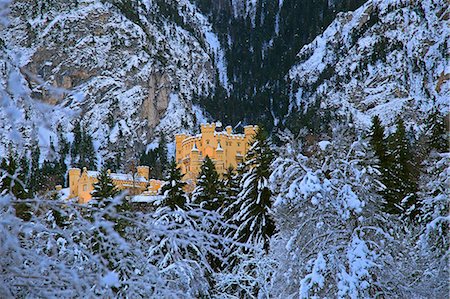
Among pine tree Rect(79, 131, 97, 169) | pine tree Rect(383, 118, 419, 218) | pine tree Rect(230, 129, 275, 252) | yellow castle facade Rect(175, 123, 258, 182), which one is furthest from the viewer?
pine tree Rect(79, 131, 97, 169)

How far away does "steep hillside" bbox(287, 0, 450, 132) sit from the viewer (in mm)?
115375

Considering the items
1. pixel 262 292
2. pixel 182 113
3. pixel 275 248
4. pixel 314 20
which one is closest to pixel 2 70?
pixel 275 248

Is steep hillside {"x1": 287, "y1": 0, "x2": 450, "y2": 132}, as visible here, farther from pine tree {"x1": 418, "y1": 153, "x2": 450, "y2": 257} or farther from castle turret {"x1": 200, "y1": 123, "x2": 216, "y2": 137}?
pine tree {"x1": 418, "y1": 153, "x2": 450, "y2": 257}

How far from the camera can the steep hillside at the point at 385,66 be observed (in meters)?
115

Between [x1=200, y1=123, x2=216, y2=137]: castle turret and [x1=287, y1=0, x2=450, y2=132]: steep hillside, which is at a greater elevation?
[x1=287, y1=0, x2=450, y2=132]: steep hillside

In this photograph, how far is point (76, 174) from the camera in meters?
74.8

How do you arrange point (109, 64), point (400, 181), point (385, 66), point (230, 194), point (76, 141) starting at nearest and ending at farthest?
point (230, 194) → point (400, 181) → point (76, 141) → point (385, 66) → point (109, 64)

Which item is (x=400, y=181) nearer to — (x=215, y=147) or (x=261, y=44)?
(x=215, y=147)

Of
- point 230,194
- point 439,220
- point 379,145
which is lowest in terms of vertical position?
point 439,220

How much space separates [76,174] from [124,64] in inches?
2356

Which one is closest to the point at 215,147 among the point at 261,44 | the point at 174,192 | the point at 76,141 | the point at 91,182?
the point at 91,182

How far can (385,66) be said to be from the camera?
12369 centimetres

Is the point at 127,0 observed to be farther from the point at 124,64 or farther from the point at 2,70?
the point at 2,70

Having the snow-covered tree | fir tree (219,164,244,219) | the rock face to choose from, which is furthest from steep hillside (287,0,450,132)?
the snow-covered tree
